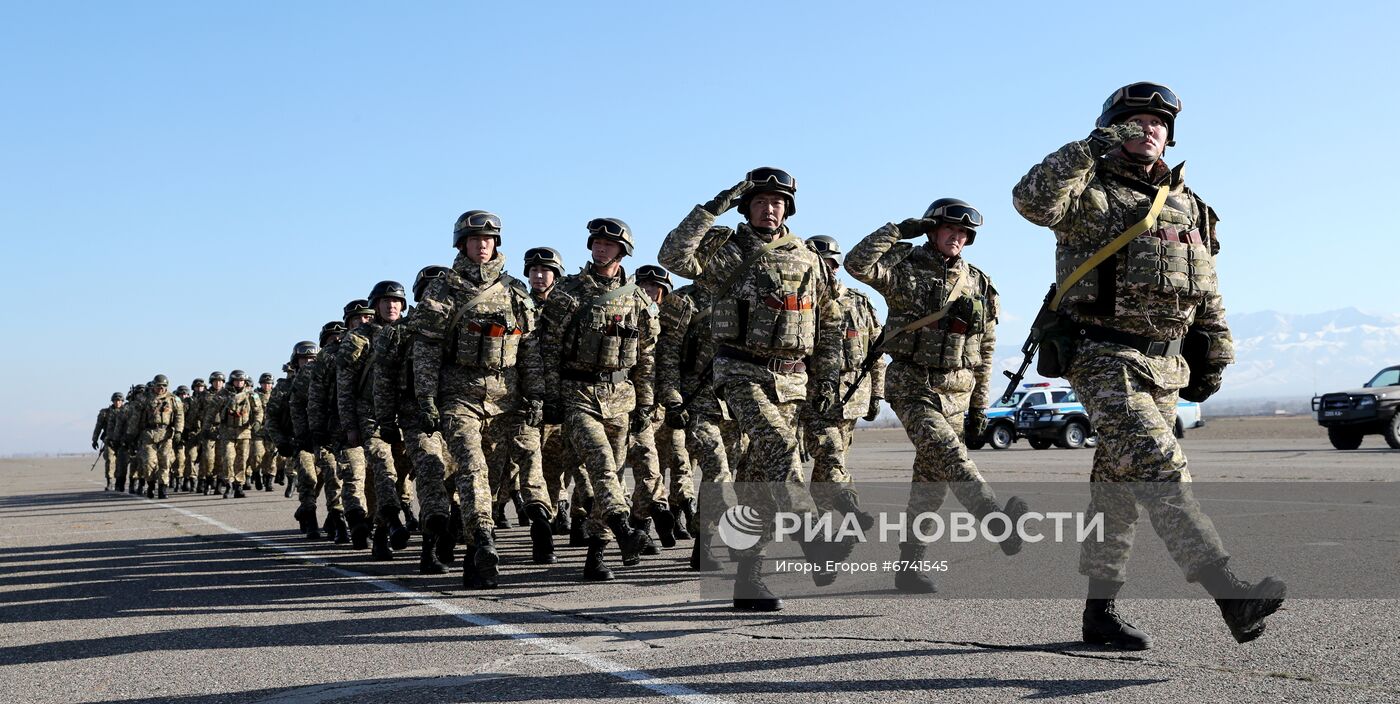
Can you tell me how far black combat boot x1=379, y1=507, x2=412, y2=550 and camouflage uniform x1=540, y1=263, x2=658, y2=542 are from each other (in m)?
1.99

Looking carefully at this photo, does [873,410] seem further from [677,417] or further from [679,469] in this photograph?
[677,417]

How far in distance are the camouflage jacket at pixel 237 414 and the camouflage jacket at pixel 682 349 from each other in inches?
559

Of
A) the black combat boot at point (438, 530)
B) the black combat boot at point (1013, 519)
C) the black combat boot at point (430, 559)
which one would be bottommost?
the black combat boot at point (430, 559)

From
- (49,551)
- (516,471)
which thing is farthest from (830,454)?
(49,551)

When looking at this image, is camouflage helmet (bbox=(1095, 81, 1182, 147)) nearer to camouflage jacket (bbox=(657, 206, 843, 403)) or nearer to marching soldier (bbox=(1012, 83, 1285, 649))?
marching soldier (bbox=(1012, 83, 1285, 649))

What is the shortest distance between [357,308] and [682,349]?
3.26 metres

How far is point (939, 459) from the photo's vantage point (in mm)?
6621

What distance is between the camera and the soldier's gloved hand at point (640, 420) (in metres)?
9.37

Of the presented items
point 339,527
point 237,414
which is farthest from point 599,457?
point 237,414

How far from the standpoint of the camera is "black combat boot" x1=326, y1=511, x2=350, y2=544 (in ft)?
36.2

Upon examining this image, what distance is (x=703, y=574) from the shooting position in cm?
786

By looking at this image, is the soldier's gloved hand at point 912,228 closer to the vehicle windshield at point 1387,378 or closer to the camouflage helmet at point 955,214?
the camouflage helmet at point 955,214

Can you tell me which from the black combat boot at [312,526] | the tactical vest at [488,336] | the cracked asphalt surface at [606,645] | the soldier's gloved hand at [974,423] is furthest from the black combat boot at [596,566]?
the black combat boot at [312,526]

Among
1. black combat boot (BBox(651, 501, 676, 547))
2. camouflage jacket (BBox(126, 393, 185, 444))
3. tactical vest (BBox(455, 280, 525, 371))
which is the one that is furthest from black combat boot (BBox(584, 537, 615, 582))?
camouflage jacket (BBox(126, 393, 185, 444))
